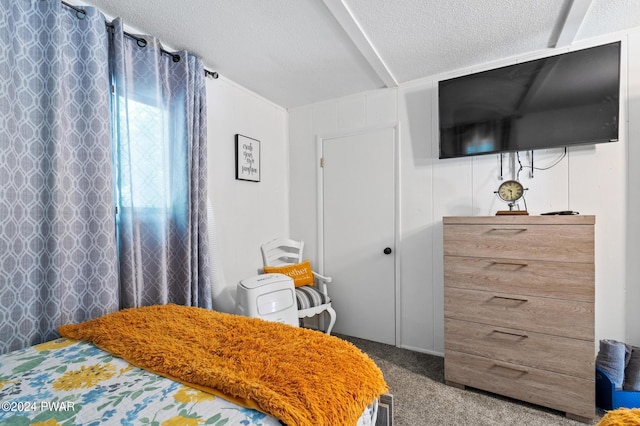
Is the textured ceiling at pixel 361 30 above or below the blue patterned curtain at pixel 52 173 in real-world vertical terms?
above

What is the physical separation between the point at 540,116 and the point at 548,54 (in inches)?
20.9

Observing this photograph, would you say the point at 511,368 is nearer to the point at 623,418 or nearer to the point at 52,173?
the point at 623,418

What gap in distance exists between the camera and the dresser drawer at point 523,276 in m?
1.73

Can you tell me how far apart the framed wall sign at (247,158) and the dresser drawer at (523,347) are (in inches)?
80.0

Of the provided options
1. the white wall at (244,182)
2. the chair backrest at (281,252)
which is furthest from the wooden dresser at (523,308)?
the white wall at (244,182)

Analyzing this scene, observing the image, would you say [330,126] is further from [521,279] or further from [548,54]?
[521,279]

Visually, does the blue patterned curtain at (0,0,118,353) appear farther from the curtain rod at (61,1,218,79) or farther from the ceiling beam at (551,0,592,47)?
the ceiling beam at (551,0,592,47)

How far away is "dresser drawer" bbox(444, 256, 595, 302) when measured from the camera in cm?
173

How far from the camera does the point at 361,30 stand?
1.87 meters

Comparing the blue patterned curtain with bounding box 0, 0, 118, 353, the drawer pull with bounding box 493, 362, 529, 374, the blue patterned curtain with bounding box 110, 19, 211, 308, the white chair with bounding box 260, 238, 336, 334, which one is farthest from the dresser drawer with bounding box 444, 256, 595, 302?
the blue patterned curtain with bounding box 0, 0, 118, 353

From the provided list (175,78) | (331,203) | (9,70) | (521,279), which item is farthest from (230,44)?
(521,279)

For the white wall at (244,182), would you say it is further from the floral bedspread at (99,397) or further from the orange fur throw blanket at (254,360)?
the floral bedspread at (99,397)

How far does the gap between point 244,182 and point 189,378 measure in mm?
2028

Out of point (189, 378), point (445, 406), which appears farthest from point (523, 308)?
point (189, 378)
